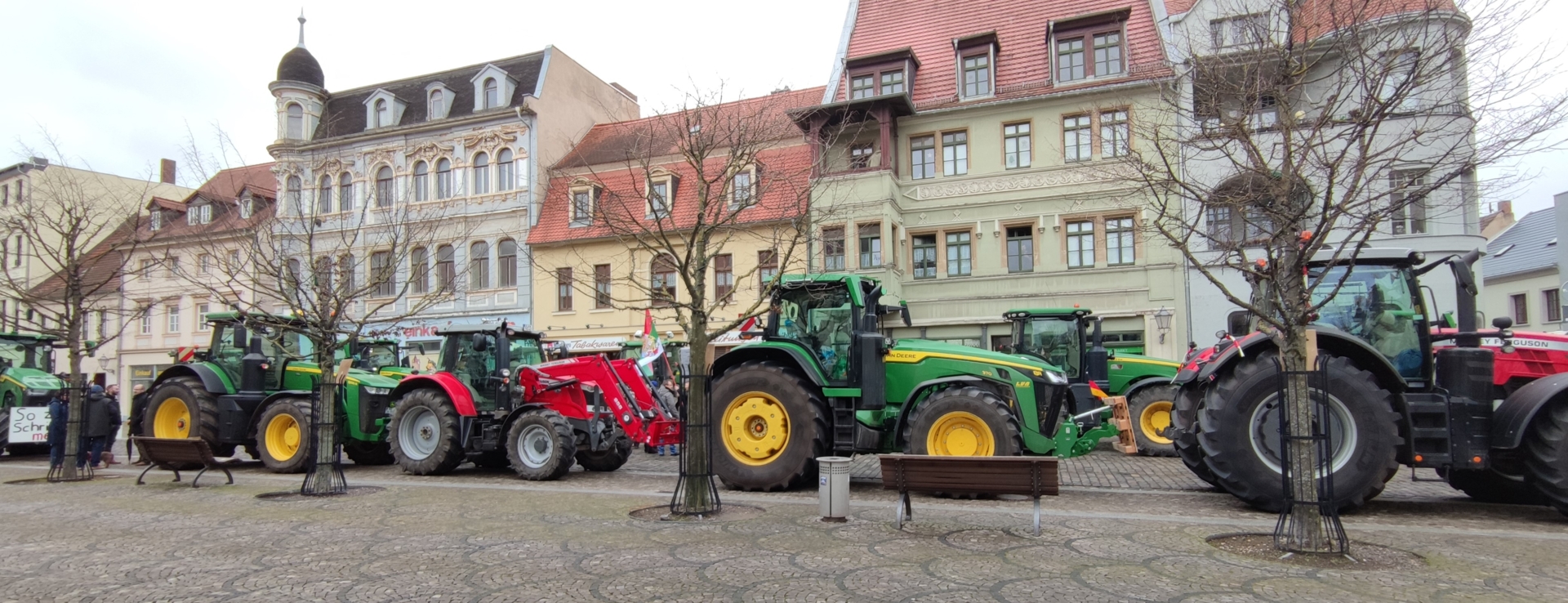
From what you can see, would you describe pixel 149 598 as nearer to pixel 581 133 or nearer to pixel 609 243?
pixel 609 243

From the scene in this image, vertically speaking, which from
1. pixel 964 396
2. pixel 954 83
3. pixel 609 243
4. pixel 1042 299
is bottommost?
pixel 964 396

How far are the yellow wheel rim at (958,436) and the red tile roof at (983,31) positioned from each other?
15.1 metres

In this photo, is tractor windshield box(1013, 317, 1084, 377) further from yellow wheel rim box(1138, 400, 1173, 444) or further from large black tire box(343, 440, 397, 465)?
large black tire box(343, 440, 397, 465)

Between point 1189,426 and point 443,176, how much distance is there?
26.0m

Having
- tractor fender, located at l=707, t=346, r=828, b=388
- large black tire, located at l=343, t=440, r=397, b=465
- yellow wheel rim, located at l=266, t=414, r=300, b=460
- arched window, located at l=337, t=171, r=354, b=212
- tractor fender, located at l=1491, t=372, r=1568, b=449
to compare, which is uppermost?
arched window, located at l=337, t=171, r=354, b=212

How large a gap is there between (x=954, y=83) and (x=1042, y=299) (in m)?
6.21

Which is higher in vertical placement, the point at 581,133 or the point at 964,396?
the point at 581,133

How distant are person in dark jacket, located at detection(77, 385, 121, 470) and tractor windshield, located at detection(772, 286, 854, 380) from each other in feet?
33.9

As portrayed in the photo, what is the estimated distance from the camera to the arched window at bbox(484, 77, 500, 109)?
29828 millimetres

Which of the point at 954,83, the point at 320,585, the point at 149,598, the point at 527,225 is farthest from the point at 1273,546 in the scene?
the point at 527,225

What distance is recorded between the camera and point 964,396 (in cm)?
958

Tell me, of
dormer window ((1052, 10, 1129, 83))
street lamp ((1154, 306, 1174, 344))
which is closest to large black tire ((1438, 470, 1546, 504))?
street lamp ((1154, 306, 1174, 344))

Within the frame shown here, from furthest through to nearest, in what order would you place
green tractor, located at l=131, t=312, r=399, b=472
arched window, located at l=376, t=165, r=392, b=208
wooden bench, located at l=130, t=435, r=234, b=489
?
arched window, located at l=376, t=165, r=392, b=208 < green tractor, located at l=131, t=312, r=399, b=472 < wooden bench, located at l=130, t=435, r=234, b=489

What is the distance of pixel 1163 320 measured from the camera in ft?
71.6
